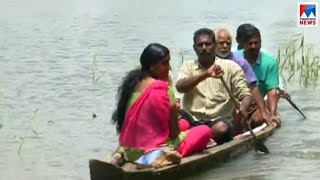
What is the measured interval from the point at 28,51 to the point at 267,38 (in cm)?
470

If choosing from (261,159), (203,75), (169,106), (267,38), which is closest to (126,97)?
(169,106)

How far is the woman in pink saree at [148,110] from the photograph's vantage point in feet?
20.4

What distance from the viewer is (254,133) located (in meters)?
8.02

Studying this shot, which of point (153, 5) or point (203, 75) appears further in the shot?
point (153, 5)

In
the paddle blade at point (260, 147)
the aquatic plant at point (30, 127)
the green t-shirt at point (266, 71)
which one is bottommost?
the aquatic plant at point (30, 127)

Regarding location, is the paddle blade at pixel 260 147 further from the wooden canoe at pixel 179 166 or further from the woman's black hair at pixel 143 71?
the woman's black hair at pixel 143 71

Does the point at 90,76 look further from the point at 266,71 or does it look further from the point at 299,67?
the point at 266,71

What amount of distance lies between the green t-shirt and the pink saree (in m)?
2.51

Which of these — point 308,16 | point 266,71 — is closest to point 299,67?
point 266,71

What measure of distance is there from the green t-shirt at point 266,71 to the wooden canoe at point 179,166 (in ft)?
3.46

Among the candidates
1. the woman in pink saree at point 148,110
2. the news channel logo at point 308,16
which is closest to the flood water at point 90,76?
the news channel logo at point 308,16

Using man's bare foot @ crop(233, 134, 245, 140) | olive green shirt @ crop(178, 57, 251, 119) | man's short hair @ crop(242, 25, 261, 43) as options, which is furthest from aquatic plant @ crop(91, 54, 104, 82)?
olive green shirt @ crop(178, 57, 251, 119)

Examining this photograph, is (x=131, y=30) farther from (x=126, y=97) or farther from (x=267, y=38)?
(x=126, y=97)

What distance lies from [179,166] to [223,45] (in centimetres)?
171
